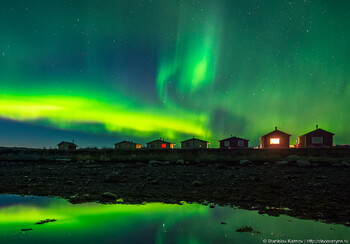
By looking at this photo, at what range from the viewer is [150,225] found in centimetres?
482

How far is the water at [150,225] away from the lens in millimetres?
4066

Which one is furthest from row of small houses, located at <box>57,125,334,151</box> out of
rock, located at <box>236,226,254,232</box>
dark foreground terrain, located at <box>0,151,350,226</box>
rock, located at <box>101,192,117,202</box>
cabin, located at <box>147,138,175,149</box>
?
rock, located at <box>236,226,254,232</box>

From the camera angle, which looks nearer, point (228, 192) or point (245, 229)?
point (245, 229)

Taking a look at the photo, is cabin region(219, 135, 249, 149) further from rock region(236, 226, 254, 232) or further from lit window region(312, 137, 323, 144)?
rock region(236, 226, 254, 232)

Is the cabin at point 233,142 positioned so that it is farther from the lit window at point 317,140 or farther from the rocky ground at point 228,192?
the rocky ground at point 228,192

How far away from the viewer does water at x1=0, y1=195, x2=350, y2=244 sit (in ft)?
13.3

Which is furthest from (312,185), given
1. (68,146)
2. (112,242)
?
(68,146)

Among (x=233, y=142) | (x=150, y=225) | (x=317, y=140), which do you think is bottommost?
(x=150, y=225)

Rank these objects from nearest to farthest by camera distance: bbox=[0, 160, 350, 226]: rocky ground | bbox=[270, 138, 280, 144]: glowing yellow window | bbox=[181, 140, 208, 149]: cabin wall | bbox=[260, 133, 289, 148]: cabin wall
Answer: bbox=[0, 160, 350, 226]: rocky ground → bbox=[260, 133, 289, 148]: cabin wall → bbox=[270, 138, 280, 144]: glowing yellow window → bbox=[181, 140, 208, 149]: cabin wall

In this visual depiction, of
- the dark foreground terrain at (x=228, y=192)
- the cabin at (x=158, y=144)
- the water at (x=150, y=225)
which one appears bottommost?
the water at (x=150, y=225)

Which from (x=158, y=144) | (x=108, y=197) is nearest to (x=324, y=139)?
(x=158, y=144)

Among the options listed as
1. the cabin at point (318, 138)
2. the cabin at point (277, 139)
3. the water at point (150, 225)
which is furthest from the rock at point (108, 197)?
the cabin at point (277, 139)

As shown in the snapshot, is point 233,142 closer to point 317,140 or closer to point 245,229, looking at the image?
point 317,140

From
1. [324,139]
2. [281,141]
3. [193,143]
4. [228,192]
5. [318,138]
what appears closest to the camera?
[228,192]
